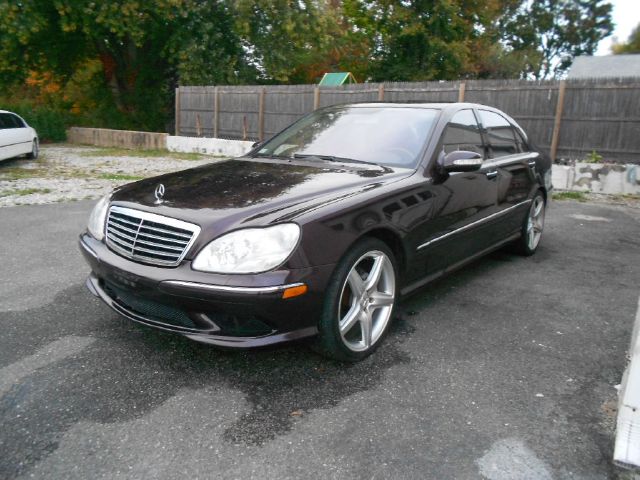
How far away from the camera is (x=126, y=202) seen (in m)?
3.12

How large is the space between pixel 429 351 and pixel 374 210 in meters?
0.94

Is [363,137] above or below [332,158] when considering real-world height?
above

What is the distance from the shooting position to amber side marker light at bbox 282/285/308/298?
102 inches

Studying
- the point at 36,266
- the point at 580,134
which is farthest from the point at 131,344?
the point at 580,134

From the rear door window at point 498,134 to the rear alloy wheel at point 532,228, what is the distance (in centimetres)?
65

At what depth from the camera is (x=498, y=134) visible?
4828 mm

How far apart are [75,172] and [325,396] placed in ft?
37.5

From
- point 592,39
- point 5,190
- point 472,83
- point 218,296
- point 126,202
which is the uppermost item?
point 592,39

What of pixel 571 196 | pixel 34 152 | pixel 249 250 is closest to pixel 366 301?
pixel 249 250

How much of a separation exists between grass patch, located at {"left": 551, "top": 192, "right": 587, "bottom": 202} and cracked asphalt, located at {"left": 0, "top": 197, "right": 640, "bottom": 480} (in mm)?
5624

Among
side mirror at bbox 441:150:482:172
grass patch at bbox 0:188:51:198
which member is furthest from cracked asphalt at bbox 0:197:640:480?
grass patch at bbox 0:188:51:198

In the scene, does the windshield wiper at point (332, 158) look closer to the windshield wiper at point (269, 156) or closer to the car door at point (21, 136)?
the windshield wiper at point (269, 156)

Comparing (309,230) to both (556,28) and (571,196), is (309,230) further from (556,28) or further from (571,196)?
(556,28)

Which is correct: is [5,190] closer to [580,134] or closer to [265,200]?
[265,200]
